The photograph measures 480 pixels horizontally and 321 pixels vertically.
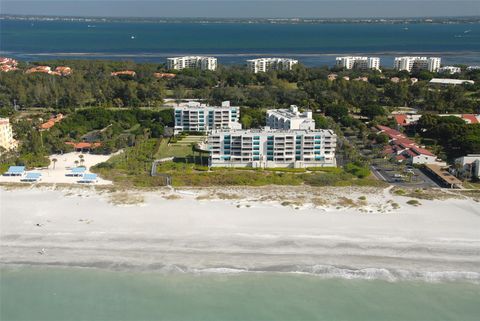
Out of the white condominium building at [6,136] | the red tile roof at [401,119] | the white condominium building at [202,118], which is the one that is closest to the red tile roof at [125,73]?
the white condominium building at [202,118]

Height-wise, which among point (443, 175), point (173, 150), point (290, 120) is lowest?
point (173, 150)

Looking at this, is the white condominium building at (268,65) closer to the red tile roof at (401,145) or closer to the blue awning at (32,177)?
the red tile roof at (401,145)

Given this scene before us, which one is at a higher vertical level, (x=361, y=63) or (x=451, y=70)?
(x=361, y=63)

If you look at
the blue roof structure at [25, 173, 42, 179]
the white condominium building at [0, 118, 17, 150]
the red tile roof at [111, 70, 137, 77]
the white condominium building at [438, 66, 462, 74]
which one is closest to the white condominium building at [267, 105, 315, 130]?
the blue roof structure at [25, 173, 42, 179]

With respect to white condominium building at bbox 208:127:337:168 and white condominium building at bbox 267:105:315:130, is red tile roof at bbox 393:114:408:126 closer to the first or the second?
white condominium building at bbox 267:105:315:130

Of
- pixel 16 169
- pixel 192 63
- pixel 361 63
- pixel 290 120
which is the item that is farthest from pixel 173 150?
pixel 361 63

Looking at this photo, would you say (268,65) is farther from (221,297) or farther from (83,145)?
(221,297)
